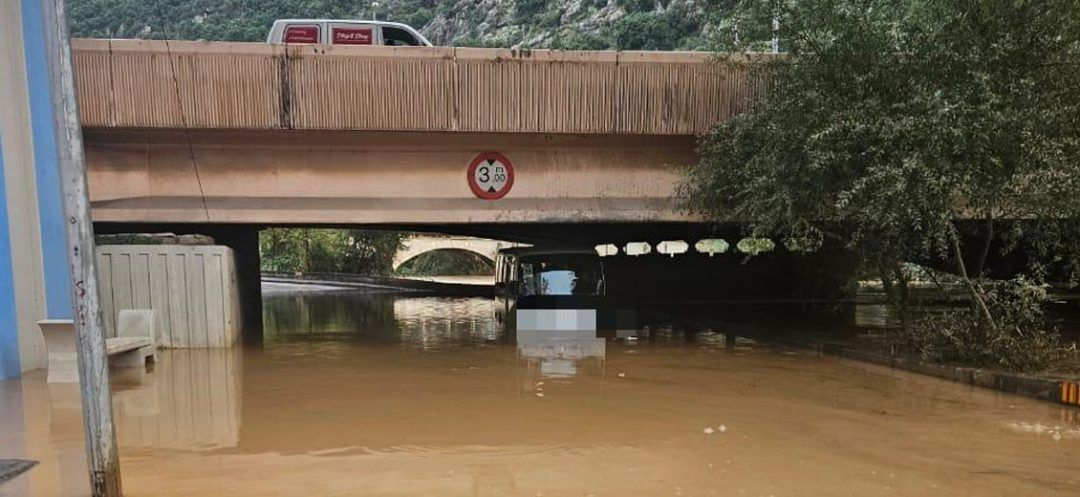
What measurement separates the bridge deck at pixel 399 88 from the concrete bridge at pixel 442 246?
26428 millimetres

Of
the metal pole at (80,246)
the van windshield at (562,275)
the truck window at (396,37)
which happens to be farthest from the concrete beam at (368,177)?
the metal pole at (80,246)

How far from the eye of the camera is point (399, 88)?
11.5m

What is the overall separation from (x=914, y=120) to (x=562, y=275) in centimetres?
735

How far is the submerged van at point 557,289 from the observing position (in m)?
14.2

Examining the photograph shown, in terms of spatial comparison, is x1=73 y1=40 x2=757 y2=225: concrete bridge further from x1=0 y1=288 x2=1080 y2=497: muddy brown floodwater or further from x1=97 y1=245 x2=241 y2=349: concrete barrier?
x1=0 y1=288 x2=1080 y2=497: muddy brown floodwater

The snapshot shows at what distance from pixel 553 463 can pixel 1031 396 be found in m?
5.92

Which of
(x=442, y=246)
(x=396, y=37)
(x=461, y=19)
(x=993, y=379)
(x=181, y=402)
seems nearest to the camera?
(x=181, y=402)

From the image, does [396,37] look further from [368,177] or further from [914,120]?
[914,120]

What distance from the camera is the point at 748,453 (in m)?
6.27

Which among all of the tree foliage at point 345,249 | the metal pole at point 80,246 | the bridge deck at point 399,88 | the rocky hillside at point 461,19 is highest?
the rocky hillside at point 461,19

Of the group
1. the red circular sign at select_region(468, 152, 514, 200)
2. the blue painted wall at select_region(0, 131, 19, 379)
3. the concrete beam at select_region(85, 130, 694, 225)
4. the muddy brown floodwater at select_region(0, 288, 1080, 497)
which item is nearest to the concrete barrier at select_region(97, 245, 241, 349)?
the muddy brown floodwater at select_region(0, 288, 1080, 497)

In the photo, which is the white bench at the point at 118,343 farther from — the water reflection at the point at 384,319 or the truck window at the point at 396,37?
the truck window at the point at 396,37

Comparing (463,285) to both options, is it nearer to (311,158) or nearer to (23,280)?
(311,158)

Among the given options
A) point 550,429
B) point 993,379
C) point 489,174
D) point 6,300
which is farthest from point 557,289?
point 6,300
